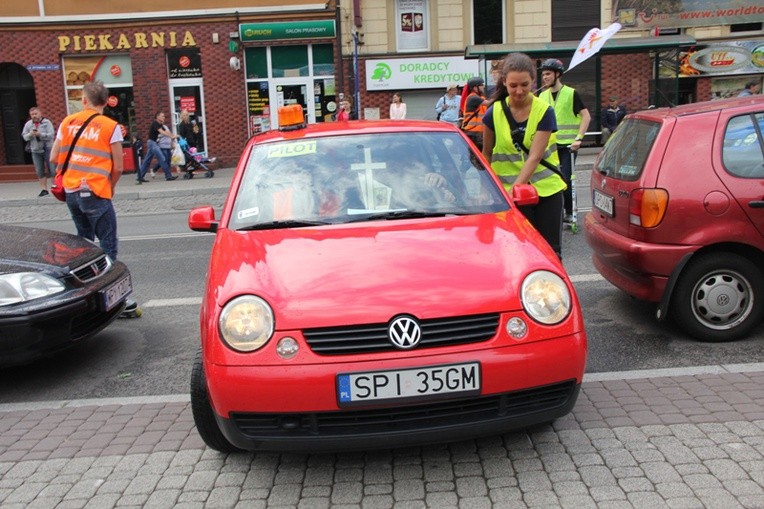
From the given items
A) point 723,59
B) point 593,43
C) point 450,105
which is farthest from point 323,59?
point 593,43

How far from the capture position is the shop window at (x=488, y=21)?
23578mm

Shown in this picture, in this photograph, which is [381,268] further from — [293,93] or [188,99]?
[188,99]

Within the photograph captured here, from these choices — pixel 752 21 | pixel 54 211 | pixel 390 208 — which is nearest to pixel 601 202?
pixel 390 208

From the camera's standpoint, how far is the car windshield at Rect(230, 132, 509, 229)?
4.15m

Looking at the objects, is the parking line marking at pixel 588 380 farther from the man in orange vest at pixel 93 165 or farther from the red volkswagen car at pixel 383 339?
the man in orange vest at pixel 93 165

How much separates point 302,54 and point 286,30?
899 millimetres

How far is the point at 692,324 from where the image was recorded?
504 centimetres

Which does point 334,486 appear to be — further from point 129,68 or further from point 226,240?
point 129,68

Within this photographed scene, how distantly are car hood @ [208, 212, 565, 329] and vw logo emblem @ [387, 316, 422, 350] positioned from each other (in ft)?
0.16

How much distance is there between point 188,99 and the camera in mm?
23250

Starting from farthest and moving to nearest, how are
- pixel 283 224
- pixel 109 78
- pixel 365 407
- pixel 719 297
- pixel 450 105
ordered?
pixel 109 78, pixel 450 105, pixel 719 297, pixel 283 224, pixel 365 407

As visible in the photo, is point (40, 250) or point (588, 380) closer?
point (588, 380)

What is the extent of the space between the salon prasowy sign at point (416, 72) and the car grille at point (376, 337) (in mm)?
20703

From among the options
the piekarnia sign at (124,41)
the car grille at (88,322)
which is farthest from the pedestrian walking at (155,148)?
the car grille at (88,322)
